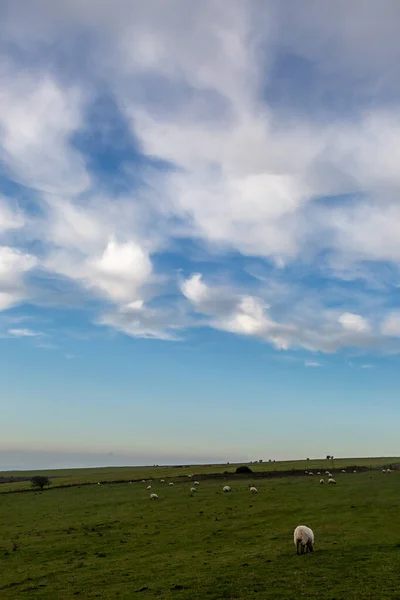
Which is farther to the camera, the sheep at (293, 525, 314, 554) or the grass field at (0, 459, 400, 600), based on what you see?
the sheep at (293, 525, 314, 554)

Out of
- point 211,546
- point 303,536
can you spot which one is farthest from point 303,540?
point 211,546

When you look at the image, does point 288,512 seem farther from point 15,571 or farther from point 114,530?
point 15,571

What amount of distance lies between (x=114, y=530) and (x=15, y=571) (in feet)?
45.4

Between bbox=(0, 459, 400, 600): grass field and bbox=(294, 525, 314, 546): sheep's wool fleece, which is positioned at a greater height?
bbox=(294, 525, 314, 546): sheep's wool fleece

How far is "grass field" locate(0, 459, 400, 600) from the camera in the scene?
23812 millimetres

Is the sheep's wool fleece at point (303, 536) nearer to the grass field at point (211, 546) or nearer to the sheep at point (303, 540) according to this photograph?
the sheep at point (303, 540)

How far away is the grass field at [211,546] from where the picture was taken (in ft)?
78.1

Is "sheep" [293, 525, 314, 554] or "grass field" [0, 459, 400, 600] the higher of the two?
"sheep" [293, 525, 314, 554]

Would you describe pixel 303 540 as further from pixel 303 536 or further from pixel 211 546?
pixel 211 546

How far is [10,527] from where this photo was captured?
52375mm

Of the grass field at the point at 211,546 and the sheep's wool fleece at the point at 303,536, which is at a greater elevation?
the sheep's wool fleece at the point at 303,536

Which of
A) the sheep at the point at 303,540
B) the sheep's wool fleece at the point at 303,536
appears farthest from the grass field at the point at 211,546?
the sheep's wool fleece at the point at 303,536

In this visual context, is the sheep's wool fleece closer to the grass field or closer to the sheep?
the sheep

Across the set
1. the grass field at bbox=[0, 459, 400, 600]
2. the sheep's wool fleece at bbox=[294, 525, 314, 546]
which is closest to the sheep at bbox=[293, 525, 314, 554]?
the sheep's wool fleece at bbox=[294, 525, 314, 546]
